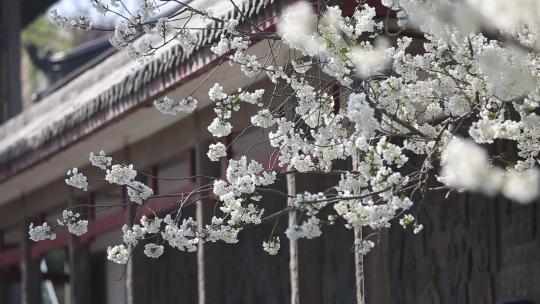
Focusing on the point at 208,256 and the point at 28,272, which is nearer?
the point at 208,256

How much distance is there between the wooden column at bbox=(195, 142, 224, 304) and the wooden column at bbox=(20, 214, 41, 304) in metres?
4.49

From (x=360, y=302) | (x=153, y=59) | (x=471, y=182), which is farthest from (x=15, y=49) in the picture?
(x=471, y=182)

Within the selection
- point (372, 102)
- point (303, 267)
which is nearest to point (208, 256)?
point (303, 267)

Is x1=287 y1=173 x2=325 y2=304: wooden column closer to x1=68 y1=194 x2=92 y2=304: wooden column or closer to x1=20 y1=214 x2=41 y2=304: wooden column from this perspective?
x1=68 y1=194 x2=92 y2=304: wooden column

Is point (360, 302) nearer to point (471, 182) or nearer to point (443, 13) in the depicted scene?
point (443, 13)

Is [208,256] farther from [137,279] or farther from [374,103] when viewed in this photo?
[374,103]

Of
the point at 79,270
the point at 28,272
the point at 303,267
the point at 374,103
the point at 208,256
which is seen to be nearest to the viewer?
the point at 374,103

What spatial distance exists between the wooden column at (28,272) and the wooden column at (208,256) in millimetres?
4489

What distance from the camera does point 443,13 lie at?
618cm

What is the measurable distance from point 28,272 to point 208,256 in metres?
4.61

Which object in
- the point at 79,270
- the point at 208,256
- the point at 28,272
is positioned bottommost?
the point at 208,256

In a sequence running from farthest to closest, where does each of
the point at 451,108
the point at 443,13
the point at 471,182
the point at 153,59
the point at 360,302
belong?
the point at 153,59 < the point at 360,302 < the point at 451,108 < the point at 443,13 < the point at 471,182

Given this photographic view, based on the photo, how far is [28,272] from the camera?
15438mm

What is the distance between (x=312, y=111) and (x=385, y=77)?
45cm
